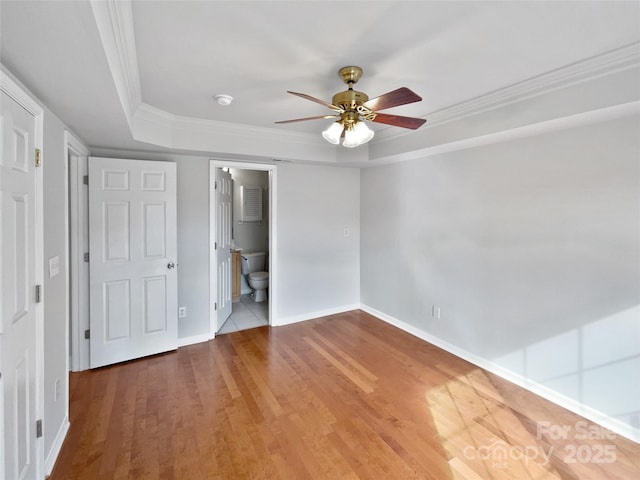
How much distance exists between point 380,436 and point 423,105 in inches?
105

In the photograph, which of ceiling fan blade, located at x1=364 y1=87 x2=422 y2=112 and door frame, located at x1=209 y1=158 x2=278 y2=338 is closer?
ceiling fan blade, located at x1=364 y1=87 x2=422 y2=112

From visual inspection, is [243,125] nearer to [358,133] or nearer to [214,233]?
[214,233]

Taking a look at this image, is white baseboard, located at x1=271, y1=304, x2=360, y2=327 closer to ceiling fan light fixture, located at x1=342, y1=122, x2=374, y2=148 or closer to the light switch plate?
the light switch plate

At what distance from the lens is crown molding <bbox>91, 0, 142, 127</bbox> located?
1186 millimetres

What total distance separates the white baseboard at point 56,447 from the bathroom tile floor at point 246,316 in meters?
1.79

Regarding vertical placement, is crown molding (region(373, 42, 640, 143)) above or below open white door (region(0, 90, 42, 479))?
above

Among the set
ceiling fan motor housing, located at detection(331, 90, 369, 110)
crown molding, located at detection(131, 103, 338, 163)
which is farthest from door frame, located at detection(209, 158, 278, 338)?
ceiling fan motor housing, located at detection(331, 90, 369, 110)

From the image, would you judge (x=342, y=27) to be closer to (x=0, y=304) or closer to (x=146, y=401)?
(x=0, y=304)

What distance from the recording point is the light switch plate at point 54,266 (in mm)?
1858

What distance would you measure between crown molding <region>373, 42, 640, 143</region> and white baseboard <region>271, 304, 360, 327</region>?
2.83 metres

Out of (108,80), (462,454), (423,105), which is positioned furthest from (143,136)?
(462,454)

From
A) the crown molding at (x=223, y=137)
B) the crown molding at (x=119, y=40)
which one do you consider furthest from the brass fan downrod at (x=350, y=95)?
the crown molding at (x=223, y=137)

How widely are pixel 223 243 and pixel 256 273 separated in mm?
1164

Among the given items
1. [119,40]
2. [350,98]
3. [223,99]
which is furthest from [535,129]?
[119,40]
